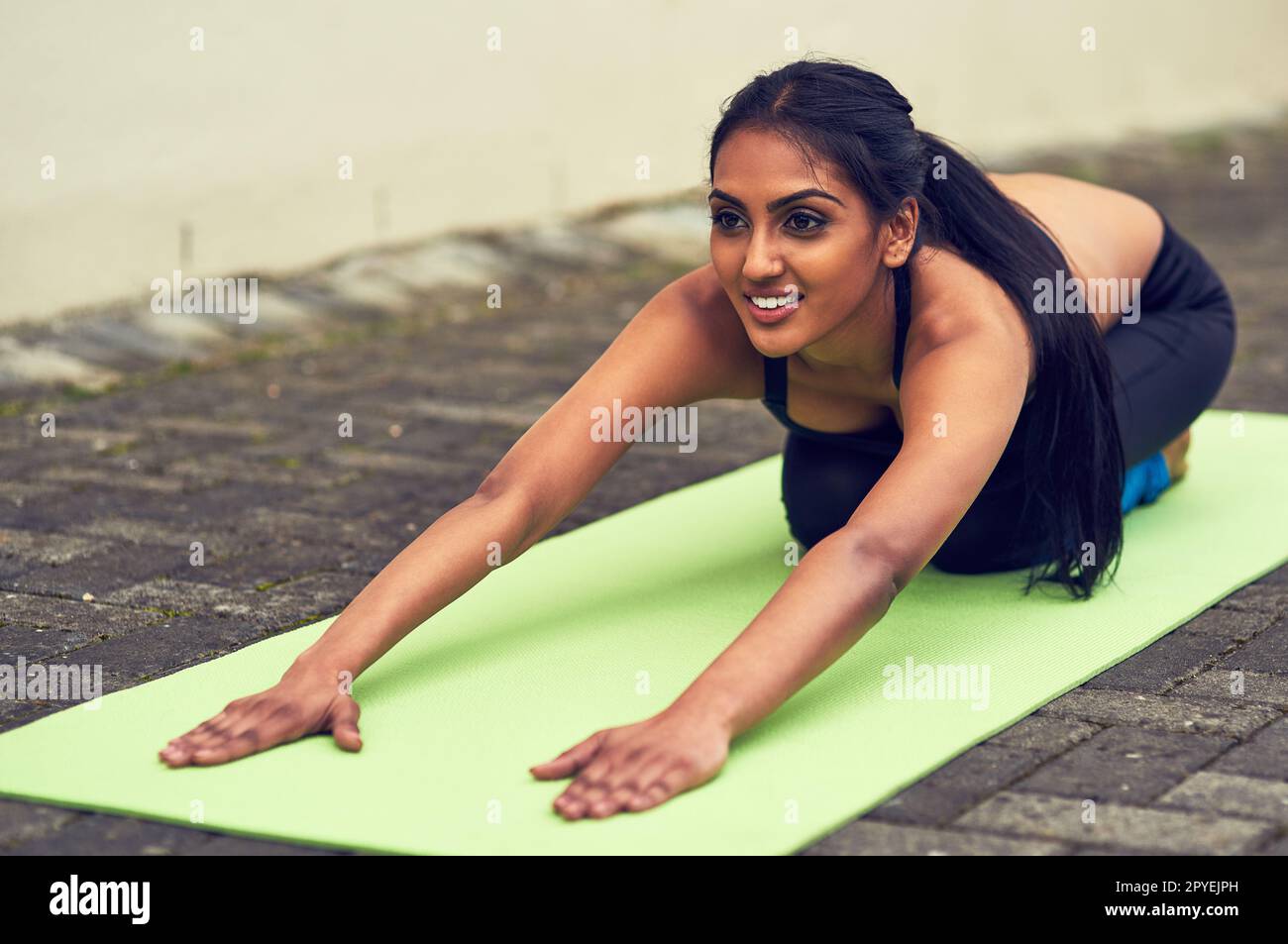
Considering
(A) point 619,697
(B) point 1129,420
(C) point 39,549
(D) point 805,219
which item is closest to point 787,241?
(D) point 805,219

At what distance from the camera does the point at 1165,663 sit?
2.74m

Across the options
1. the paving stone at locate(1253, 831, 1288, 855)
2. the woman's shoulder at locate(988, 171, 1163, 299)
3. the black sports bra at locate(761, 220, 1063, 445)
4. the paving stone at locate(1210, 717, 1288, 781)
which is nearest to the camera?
the paving stone at locate(1253, 831, 1288, 855)

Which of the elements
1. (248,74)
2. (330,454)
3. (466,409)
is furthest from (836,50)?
(330,454)

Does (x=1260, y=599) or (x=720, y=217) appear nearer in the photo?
(x=720, y=217)

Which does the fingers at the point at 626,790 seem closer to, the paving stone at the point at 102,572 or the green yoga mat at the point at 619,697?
the green yoga mat at the point at 619,697

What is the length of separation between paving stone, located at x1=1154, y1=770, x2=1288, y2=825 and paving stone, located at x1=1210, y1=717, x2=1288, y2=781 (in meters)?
0.02

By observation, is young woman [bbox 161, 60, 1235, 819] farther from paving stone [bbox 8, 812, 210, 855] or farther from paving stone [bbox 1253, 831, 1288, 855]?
paving stone [bbox 1253, 831, 1288, 855]

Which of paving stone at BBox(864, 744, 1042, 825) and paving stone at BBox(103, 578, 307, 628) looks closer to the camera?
paving stone at BBox(864, 744, 1042, 825)

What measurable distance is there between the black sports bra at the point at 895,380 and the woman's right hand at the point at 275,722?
0.98 metres

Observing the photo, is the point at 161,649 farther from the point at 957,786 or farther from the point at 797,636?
the point at 957,786

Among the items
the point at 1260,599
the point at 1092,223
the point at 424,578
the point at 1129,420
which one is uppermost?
the point at 1092,223

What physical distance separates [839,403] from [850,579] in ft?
2.42

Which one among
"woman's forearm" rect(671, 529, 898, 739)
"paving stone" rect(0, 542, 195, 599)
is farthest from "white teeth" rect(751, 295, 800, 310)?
"paving stone" rect(0, 542, 195, 599)

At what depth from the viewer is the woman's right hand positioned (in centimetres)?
238
